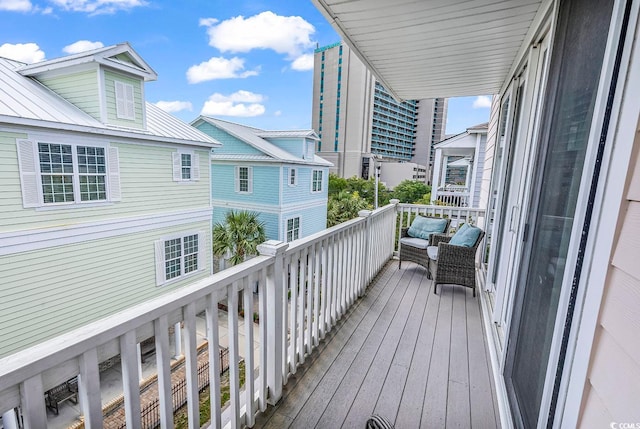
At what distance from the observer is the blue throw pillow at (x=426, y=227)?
13.5 ft

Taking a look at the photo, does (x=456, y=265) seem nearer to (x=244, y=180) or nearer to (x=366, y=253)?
(x=366, y=253)

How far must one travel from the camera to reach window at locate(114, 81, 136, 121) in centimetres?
605

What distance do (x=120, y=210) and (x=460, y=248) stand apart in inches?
252

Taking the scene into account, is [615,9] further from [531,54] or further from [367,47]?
[367,47]

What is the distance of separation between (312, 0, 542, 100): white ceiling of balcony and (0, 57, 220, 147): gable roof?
5162 millimetres

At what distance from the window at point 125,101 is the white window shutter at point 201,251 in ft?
10.6

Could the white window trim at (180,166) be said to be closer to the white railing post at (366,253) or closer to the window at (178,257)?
the window at (178,257)

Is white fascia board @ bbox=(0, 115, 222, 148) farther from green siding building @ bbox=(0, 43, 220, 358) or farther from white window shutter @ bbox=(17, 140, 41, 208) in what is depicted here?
white window shutter @ bbox=(17, 140, 41, 208)

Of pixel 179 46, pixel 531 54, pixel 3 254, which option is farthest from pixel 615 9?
pixel 179 46

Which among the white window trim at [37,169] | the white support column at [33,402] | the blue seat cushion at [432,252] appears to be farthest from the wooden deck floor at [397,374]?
the white window trim at [37,169]

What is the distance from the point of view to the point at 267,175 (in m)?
10.6

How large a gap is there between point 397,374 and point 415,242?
7.57ft

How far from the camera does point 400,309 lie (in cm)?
296

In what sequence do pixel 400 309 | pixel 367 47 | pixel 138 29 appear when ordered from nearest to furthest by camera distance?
pixel 367 47
pixel 400 309
pixel 138 29
